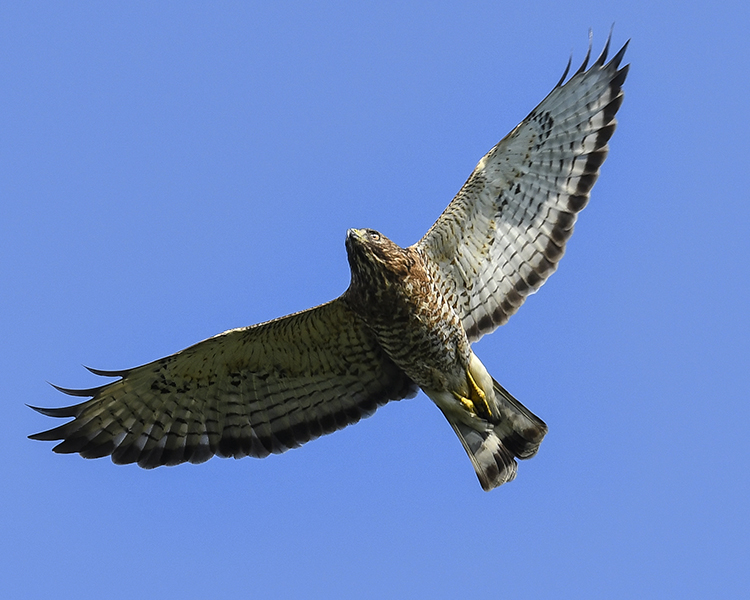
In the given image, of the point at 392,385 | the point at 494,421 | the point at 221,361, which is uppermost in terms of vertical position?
the point at 221,361

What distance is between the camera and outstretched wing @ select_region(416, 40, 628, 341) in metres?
10.7

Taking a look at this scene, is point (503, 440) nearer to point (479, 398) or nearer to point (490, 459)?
point (490, 459)

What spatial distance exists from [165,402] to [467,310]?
2.96 meters

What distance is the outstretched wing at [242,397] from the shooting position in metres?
10.9

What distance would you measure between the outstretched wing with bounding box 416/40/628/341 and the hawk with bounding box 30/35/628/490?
0.01 m

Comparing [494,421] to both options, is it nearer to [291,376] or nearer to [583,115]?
[291,376]

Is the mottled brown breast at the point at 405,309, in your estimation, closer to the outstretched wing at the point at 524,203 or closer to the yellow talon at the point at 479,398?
the yellow talon at the point at 479,398

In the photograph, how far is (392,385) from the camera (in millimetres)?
11297

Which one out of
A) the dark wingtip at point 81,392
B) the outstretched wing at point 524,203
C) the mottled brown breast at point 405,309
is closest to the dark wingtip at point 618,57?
the outstretched wing at point 524,203

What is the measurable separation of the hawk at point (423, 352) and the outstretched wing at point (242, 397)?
0.01 metres

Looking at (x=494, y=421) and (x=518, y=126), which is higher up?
(x=518, y=126)

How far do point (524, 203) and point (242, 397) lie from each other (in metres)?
3.22

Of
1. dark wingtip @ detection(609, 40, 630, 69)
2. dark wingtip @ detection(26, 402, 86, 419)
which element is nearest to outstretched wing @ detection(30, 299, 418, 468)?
dark wingtip @ detection(26, 402, 86, 419)

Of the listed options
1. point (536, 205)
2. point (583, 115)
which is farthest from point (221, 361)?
point (583, 115)
